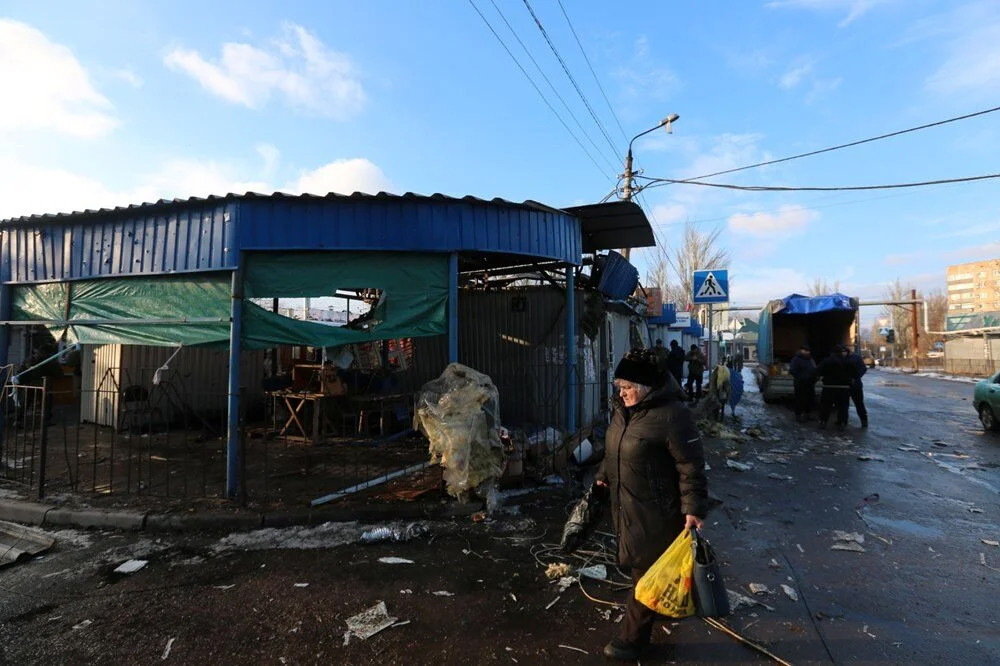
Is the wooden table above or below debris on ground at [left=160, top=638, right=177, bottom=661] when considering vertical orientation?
above

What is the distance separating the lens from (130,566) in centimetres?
423

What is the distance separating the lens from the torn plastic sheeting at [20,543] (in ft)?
14.5

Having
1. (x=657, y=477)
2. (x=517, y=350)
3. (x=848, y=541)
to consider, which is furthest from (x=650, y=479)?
(x=517, y=350)

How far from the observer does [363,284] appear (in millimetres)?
5973

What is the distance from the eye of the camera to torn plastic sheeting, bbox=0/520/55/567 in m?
4.41

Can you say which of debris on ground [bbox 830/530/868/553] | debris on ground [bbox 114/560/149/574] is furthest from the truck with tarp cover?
debris on ground [bbox 114/560/149/574]

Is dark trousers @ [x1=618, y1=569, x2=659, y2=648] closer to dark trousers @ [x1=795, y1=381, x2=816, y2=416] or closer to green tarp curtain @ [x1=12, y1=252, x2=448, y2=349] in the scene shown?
green tarp curtain @ [x1=12, y1=252, x2=448, y2=349]

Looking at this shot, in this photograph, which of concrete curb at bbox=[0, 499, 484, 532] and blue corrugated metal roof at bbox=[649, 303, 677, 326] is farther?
blue corrugated metal roof at bbox=[649, 303, 677, 326]

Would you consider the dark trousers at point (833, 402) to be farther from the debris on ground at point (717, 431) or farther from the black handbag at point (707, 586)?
the black handbag at point (707, 586)

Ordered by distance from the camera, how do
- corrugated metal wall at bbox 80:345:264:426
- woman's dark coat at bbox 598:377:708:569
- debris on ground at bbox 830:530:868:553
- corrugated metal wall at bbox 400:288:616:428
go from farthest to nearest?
corrugated metal wall at bbox 80:345:264:426
corrugated metal wall at bbox 400:288:616:428
debris on ground at bbox 830:530:868:553
woman's dark coat at bbox 598:377:708:569

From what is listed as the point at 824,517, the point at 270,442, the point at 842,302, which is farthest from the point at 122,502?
the point at 842,302

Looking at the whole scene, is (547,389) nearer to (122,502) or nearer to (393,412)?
(393,412)

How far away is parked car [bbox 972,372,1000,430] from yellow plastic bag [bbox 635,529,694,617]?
11.6 metres

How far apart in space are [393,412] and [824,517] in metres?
7.05
